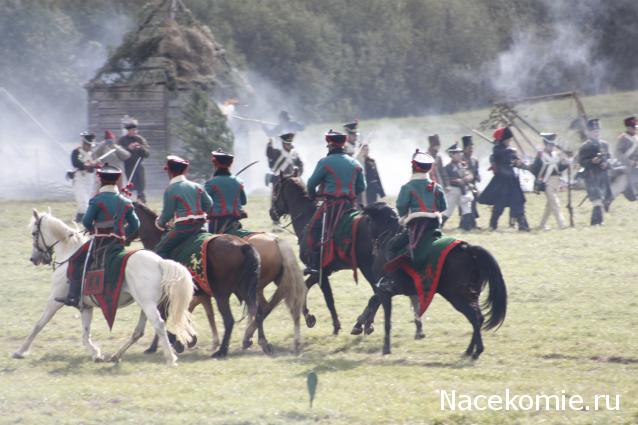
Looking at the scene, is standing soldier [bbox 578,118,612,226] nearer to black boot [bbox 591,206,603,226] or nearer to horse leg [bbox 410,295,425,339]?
black boot [bbox 591,206,603,226]

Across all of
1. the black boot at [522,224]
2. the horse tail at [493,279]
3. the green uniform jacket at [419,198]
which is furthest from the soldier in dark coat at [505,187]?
the horse tail at [493,279]

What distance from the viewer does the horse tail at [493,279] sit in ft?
36.6

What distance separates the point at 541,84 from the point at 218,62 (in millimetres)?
18438

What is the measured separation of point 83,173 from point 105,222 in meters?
11.3

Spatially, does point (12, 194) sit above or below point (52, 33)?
below

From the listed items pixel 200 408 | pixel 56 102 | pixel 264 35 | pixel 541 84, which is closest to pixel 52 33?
pixel 56 102

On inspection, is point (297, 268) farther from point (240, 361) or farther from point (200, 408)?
point (200, 408)

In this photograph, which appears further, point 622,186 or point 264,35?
point 264,35

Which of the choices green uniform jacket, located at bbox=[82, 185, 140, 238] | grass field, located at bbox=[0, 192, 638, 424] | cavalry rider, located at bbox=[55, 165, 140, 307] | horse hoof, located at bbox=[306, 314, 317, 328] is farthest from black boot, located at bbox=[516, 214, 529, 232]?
green uniform jacket, located at bbox=[82, 185, 140, 238]

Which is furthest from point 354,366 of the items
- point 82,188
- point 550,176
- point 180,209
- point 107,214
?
point 82,188

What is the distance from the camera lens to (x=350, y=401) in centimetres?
941

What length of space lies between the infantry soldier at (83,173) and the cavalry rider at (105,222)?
1087 centimetres

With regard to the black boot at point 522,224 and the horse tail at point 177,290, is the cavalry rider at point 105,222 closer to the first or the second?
the horse tail at point 177,290

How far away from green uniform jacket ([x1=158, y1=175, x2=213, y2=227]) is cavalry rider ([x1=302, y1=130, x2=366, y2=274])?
1.59m
